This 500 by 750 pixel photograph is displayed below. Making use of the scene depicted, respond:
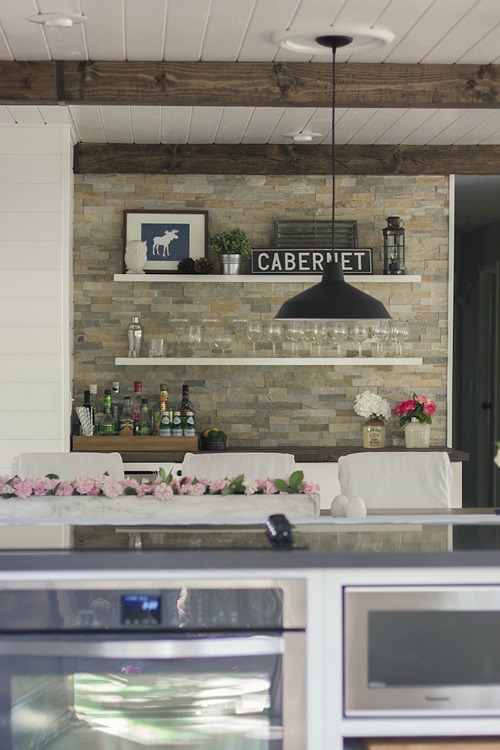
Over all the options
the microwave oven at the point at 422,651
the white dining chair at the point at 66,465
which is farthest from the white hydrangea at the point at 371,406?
the microwave oven at the point at 422,651

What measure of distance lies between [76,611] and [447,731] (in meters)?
0.84

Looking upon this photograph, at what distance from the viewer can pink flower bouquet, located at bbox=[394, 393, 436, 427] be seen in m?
6.16

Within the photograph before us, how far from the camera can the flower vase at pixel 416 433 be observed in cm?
618

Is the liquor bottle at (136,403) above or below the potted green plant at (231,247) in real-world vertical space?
below

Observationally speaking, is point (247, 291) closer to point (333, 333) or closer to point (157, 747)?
point (333, 333)

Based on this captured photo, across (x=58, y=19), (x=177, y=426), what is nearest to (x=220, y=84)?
(x=58, y=19)

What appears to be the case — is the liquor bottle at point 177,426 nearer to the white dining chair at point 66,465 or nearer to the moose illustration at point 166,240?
the moose illustration at point 166,240

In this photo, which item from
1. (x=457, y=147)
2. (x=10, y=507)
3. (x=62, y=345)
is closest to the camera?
(x=10, y=507)

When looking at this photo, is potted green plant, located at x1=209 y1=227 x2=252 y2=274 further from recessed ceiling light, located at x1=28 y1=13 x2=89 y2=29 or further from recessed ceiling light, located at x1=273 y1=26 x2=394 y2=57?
recessed ceiling light, located at x1=28 y1=13 x2=89 y2=29

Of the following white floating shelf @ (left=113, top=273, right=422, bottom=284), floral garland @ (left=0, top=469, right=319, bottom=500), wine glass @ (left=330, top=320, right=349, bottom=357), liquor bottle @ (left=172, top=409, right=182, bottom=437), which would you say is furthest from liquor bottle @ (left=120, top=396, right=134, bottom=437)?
floral garland @ (left=0, top=469, right=319, bottom=500)

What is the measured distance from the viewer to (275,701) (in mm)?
2115

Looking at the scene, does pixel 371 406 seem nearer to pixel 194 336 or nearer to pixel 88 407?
pixel 194 336

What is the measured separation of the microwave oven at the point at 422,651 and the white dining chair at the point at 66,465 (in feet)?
7.88

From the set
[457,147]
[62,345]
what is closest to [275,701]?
[62,345]
